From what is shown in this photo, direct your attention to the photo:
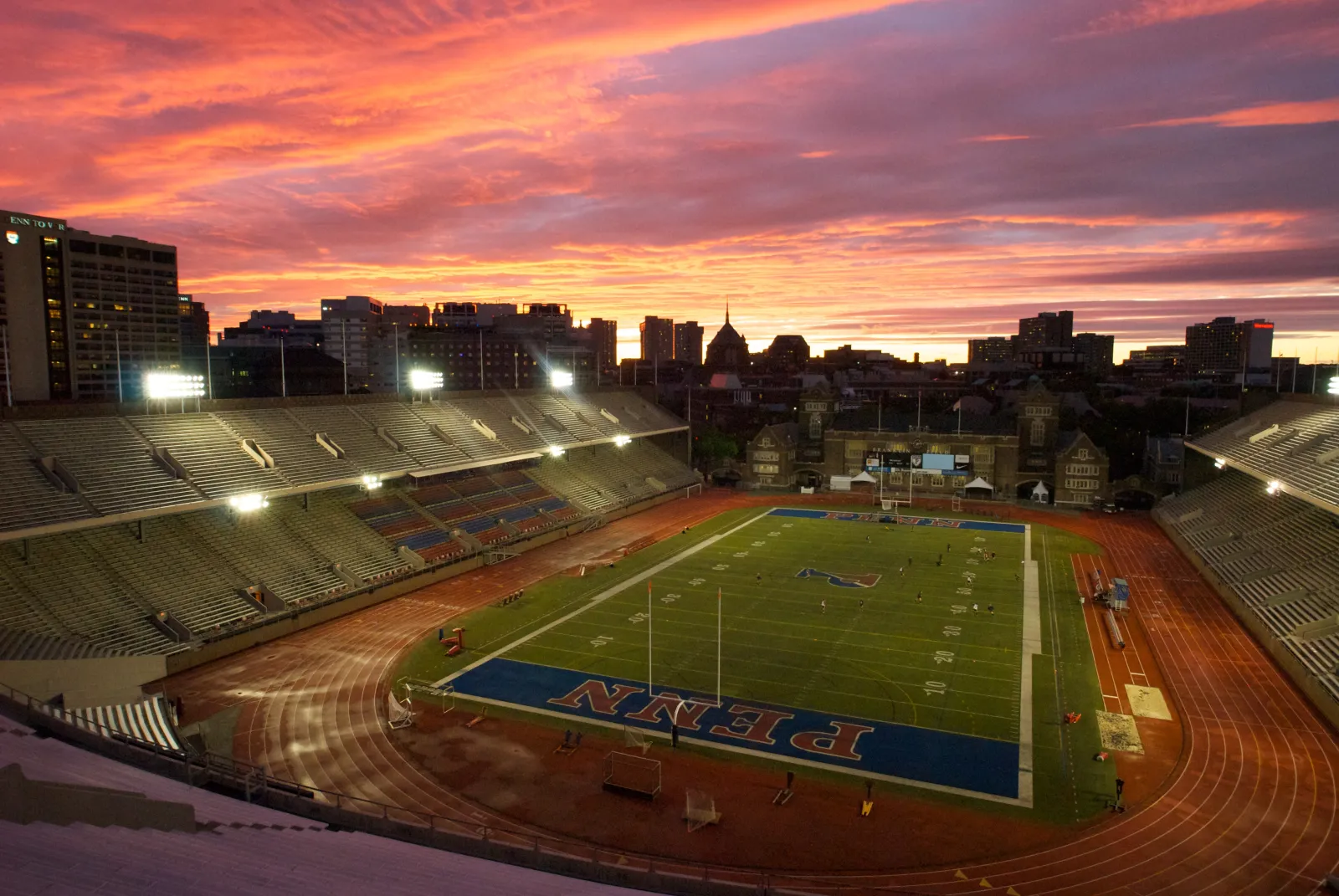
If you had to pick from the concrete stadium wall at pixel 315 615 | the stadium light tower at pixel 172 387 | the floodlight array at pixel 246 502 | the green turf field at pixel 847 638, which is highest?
the stadium light tower at pixel 172 387

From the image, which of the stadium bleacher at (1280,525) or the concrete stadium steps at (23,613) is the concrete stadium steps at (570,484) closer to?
the concrete stadium steps at (23,613)

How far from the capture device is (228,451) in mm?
40594

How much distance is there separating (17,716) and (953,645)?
31.9 m

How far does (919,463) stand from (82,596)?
66133mm

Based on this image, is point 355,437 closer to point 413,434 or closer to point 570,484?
point 413,434

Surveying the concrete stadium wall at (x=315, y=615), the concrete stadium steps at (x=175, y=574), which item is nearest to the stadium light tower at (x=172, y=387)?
the concrete stadium steps at (x=175, y=574)

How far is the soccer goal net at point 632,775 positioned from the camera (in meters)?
22.0

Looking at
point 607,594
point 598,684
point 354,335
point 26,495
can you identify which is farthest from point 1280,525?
point 354,335

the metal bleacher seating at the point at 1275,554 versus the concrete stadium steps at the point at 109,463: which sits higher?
the concrete stadium steps at the point at 109,463

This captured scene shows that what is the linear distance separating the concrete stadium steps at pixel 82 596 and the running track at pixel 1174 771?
2.42 meters

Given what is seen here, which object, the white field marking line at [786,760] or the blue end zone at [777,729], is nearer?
the white field marking line at [786,760]

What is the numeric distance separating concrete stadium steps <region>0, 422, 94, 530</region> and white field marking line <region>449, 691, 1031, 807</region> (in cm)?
1780

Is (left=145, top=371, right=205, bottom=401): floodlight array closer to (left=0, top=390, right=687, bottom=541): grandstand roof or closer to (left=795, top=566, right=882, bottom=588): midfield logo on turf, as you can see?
(left=0, top=390, right=687, bottom=541): grandstand roof

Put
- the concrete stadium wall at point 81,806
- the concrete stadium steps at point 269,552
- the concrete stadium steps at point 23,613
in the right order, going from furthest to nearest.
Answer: the concrete stadium steps at point 269,552 < the concrete stadium steps at point 23,613 < the concrete stadium wall at point 81,806
